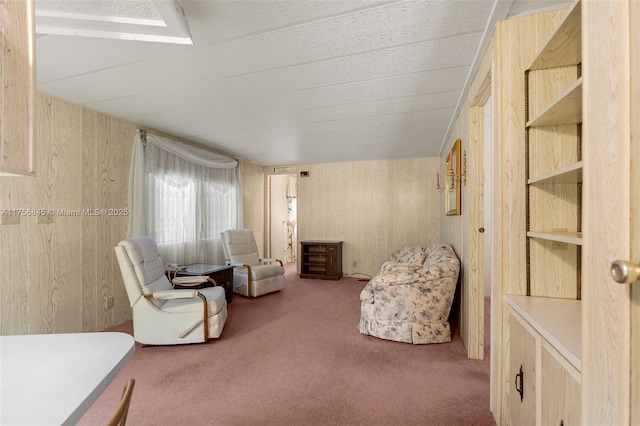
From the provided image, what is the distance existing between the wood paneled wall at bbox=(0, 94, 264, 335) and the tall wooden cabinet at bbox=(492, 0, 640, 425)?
3412mm

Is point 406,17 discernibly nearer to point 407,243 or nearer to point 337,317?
point 337,317

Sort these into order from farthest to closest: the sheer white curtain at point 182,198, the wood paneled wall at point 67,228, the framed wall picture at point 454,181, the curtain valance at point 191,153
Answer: the curtain valance at point 191,153
the sheer white curtain at point 182,198
the framed wall picture at point 454,181
the wood paneled wall at point 67,228

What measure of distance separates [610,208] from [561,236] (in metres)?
0.51

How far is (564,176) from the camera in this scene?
1.19 meters

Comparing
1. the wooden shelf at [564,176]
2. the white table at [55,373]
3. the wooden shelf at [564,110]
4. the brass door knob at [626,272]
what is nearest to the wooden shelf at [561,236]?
the wooden shelf at [564,176]

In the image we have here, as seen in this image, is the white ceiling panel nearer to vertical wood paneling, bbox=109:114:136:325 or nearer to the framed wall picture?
vertical wood paneling, bbox=109:114:136:325

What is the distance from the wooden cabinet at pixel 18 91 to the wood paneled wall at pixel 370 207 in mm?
4937

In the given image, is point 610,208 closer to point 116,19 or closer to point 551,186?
point 551,186

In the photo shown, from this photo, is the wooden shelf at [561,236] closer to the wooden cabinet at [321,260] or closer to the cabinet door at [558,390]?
the cabinet door at [558,390]

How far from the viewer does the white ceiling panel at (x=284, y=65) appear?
4.83 feet

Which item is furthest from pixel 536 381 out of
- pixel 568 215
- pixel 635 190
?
pixel 635 190

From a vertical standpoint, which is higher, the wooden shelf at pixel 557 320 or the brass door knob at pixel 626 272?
the brass door knob at pixel 626 272

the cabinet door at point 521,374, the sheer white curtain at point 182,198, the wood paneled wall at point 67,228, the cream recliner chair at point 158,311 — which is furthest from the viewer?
the sheer white curtain at point 182,198

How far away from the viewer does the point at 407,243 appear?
525 cm
